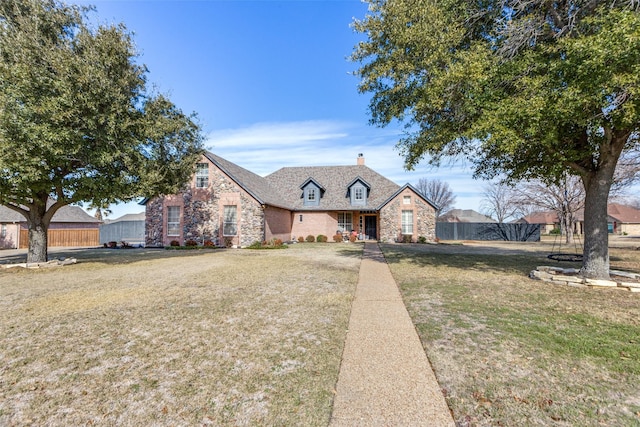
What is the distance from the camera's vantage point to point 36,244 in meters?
12.3

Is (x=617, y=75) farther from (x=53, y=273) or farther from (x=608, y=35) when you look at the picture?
(x=53, y=273)

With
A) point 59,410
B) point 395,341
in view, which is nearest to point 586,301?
point 395,341

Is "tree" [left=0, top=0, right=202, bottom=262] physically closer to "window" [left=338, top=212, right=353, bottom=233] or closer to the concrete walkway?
the concrete walkway

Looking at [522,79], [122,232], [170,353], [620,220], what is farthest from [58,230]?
[620,220]

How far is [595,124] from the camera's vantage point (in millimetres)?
7684

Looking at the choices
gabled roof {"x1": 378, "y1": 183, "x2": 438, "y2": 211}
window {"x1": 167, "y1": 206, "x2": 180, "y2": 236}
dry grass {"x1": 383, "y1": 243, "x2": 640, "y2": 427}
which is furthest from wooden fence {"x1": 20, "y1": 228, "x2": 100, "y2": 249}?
dry grass {"x1": 383, "y1": 243, "x2": 640, "y2": 427}

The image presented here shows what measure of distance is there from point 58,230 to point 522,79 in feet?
114

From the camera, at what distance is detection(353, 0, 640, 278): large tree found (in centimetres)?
640

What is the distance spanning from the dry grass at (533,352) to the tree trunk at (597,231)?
1.12 meters

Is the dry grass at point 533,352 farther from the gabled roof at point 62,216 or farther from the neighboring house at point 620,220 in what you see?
the neighboring house at point 620,220

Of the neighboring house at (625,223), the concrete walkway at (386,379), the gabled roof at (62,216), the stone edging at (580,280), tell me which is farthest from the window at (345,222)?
the neighboring house at (625,223)

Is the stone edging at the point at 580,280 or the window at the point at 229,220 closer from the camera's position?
the stone edging at the point at 580,280

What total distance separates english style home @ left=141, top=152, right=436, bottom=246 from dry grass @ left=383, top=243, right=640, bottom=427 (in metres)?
16.1

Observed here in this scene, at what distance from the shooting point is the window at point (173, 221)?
22.1 metres
